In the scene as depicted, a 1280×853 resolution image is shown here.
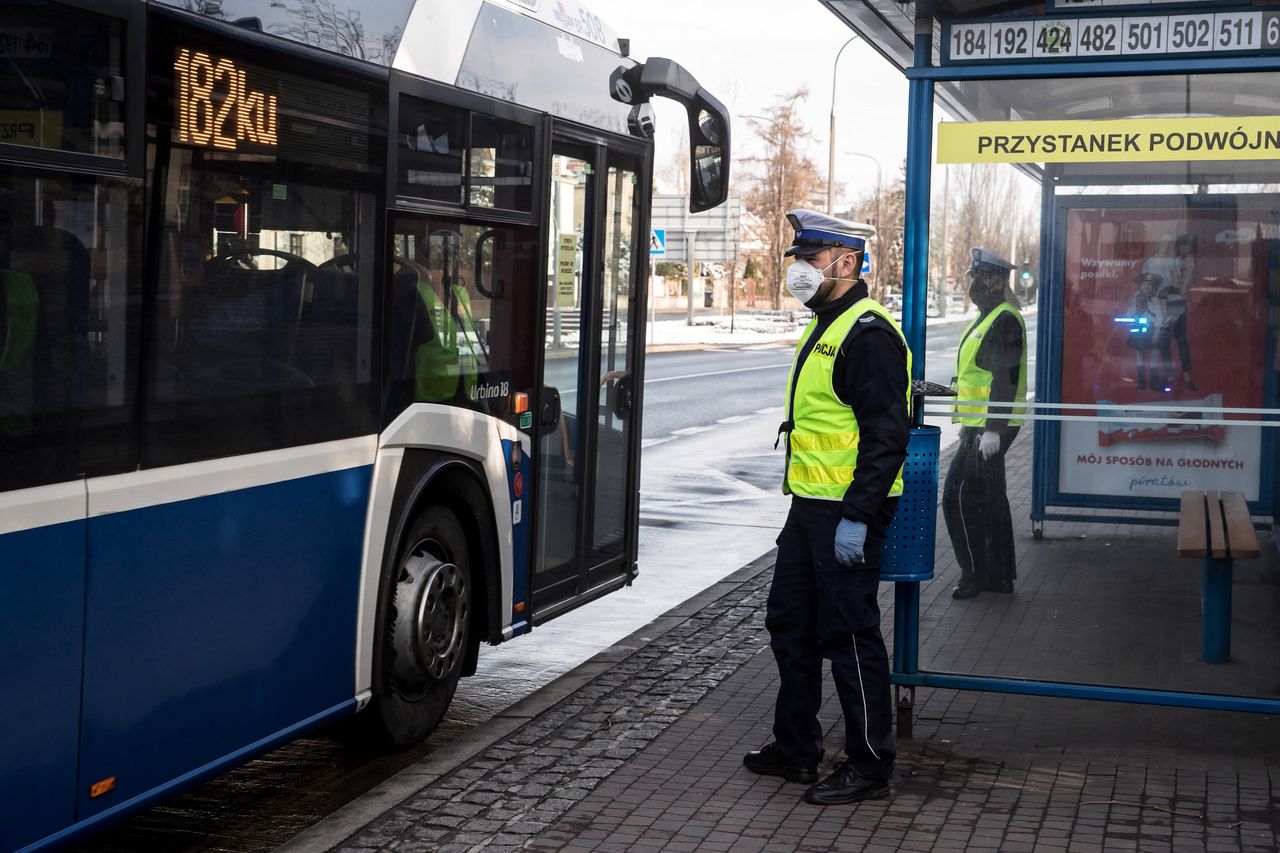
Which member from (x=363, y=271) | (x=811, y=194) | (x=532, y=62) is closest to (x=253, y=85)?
(x=363, y=271)

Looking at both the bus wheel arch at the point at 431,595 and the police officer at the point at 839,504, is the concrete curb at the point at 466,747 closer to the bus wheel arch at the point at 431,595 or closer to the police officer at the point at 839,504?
the bus wheel arch at the point at 431,595

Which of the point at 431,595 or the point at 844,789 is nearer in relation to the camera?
the point at 844,789

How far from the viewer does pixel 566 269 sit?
7.11 metres

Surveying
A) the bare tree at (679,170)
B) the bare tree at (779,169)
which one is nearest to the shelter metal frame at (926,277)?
the bare tree at (779,169)

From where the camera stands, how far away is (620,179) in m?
7.68

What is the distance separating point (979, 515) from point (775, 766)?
55.2 inches

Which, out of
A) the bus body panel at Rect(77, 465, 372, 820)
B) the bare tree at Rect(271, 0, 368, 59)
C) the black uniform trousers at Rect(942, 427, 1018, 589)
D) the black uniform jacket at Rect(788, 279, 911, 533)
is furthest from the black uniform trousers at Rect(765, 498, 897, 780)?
the bare tree at Rect(271, 0, 368, 59)

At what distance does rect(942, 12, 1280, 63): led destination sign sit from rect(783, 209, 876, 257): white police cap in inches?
38.5

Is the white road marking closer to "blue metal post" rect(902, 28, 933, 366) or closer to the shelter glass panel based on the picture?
the shelter glass panel

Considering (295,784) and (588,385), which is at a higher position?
(588,385)

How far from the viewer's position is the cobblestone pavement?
496 centimetres

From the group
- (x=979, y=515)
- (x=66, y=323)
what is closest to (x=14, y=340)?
(x=66, y=323)

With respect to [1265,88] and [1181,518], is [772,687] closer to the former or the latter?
[1181,518]

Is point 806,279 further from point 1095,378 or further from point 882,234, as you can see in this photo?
point 882,234
